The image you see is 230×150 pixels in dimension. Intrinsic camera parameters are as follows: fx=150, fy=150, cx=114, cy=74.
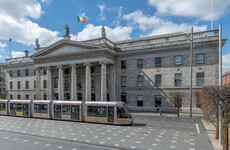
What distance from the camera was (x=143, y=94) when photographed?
104 ft

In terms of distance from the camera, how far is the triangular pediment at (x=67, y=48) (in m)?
31.5

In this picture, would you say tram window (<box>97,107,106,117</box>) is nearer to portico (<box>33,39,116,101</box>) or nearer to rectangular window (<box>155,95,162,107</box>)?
portico (<box>33,39,116,101</box>)

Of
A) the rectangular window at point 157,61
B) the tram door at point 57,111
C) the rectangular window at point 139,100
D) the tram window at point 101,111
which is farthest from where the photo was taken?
the rectangular window at point 139,100

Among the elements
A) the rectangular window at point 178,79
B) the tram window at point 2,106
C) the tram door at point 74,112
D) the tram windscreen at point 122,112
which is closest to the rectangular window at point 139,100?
the rectangular window at point 178,79

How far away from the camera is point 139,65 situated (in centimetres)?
3234

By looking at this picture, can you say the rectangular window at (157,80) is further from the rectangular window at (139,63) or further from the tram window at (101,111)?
the tram window at (101,111)

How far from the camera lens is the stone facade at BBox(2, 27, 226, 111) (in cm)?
2767

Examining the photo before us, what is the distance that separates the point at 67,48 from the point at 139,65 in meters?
16.5

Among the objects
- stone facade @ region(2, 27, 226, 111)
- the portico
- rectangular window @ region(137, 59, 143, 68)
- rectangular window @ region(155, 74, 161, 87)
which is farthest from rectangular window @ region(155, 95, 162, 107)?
the portico

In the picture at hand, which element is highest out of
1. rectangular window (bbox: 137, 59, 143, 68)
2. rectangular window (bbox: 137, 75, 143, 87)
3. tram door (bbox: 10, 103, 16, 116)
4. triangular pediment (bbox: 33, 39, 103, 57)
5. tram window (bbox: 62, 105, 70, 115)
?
triangular pediment (bbox: 33, 39, 103, 57)

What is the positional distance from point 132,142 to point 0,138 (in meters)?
12.3

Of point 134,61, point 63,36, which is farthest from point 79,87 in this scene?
point 134,61

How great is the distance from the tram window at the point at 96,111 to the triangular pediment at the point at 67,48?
580 inches

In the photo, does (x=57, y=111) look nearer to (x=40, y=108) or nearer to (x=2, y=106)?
(x=40, y=108)
